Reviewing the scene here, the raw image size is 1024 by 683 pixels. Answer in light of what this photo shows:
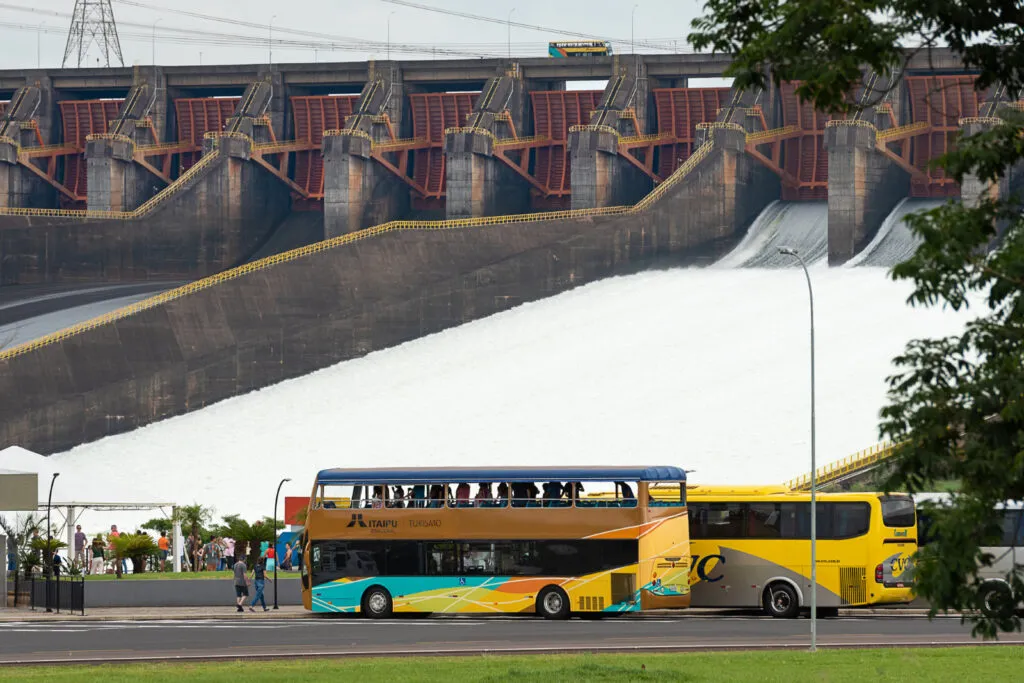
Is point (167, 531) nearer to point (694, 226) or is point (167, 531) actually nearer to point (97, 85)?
point (694, 226)

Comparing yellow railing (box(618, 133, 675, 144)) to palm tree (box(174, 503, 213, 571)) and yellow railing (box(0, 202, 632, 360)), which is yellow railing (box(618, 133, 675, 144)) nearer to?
yellow railing (box(0, 202, 632, 360))

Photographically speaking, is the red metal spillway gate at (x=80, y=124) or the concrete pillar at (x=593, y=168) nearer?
the concrete pillar at (x=593, y=168)

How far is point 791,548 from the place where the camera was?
3400cm

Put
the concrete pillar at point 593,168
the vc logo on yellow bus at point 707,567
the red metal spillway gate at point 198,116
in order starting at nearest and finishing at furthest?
1. the vc logo on yellow bus at point 707,567
2. the concrete pillar at point 593,168
3. the red metal spillway gate at point 198,116

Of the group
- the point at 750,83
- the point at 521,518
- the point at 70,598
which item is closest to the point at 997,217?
the point at 750,83

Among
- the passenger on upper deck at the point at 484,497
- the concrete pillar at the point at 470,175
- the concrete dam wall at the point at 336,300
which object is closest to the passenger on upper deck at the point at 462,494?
the passenger on upper deck at the point at 484,497

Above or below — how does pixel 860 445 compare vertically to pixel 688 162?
below

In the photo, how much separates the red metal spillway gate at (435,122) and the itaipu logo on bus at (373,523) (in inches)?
1690

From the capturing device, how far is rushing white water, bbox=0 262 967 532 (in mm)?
50750

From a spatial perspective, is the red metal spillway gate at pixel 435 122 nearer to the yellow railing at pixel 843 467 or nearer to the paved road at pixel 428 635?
the yellow railing at pixel 843 467

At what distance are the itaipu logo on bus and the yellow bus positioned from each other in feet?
17.0

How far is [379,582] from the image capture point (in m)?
34.6

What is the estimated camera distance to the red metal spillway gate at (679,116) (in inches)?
2884

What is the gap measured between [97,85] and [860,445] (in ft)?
151
